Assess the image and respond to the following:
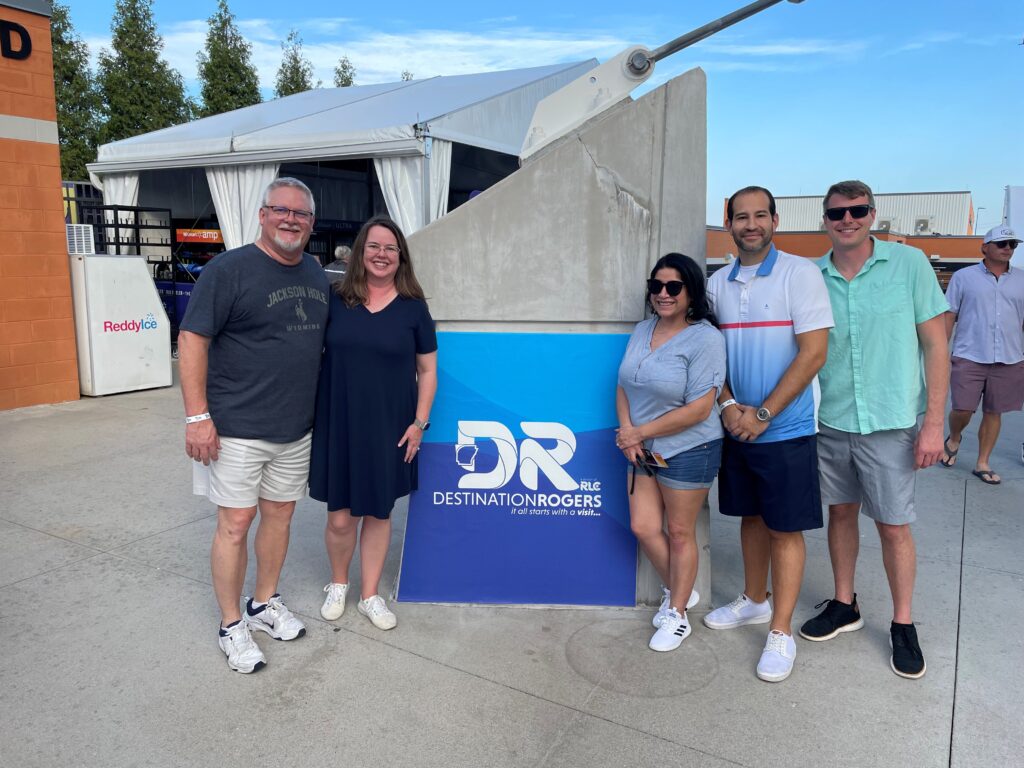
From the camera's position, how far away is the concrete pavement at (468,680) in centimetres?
240

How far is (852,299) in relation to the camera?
2.83 m

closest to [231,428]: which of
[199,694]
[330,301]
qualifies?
[330,301]

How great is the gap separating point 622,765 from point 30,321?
7378 millimetres

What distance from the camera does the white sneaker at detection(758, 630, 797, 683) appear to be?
9.21ft

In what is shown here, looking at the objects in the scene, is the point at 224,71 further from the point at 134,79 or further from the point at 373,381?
the point at 373,381

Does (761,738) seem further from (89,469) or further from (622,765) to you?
(89,469)

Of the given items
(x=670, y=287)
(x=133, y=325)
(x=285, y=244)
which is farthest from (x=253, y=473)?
(x=133, y=325)

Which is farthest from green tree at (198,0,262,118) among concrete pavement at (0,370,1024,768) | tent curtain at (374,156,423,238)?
concrete pavement at (0,370,1024,768)

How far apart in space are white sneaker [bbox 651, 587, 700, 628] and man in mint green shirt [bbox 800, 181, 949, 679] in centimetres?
80

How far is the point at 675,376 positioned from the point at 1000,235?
3.85m

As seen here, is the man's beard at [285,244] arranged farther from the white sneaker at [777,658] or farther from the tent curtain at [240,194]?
the tent curtain at [240,194]

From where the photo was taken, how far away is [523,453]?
10.9ft

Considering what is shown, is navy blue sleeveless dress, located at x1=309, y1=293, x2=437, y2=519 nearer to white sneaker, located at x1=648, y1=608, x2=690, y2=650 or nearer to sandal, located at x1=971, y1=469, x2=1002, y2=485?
white sneaker, located at x1=648, y1=608, x2=690, y2=650

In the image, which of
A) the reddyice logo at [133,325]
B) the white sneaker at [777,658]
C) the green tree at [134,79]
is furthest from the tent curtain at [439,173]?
the green tree at [134,79]
